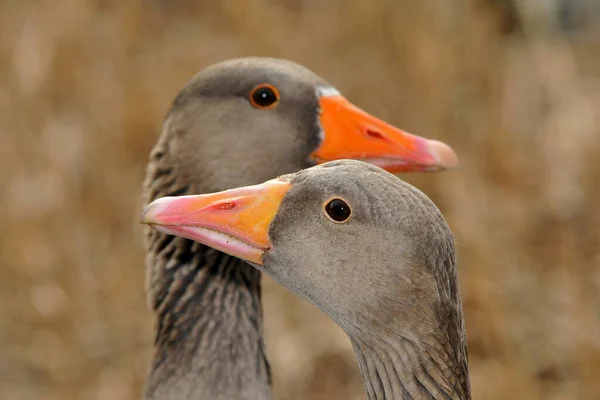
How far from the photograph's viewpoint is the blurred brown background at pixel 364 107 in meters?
5.37

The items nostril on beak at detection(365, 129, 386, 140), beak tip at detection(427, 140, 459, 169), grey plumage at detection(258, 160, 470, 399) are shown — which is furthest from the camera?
nostril on beak at detection(365, 129, 386, 140)

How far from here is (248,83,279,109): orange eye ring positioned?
3410mm

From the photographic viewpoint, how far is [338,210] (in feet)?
8.02

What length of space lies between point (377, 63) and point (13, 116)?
2.82 m

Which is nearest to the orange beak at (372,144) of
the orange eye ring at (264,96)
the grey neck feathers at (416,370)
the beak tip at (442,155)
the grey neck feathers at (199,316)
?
the beak tip at (442,155)

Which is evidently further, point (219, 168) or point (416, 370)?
point (219, 168)

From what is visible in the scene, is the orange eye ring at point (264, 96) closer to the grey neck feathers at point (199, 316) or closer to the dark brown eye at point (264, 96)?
the dark brown eye at point (264, 96)

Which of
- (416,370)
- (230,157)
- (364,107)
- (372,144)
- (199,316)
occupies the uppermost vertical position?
(364,107)

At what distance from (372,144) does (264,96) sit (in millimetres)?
433

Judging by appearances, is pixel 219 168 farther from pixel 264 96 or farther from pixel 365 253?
pixel 365 253

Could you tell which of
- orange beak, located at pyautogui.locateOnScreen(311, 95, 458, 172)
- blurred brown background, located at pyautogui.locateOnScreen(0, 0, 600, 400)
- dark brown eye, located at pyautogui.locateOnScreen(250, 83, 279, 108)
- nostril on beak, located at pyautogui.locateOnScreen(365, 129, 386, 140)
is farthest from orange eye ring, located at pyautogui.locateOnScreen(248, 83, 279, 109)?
blurred brown background, located at pyautogui.locateOnScreen(0, 0, 600, 400)

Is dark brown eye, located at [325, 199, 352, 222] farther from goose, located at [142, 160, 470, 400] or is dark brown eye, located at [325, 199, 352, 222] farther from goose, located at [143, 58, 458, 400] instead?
goose, located at [143, 58, 458, 400]

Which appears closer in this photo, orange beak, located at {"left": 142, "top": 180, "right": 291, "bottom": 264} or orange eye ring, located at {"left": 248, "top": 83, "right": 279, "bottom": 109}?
orange beak, located at {"left": 142, "top": 180, "right": 291, "bottom": 264}

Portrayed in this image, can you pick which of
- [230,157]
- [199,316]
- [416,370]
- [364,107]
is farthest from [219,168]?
[364,107]
